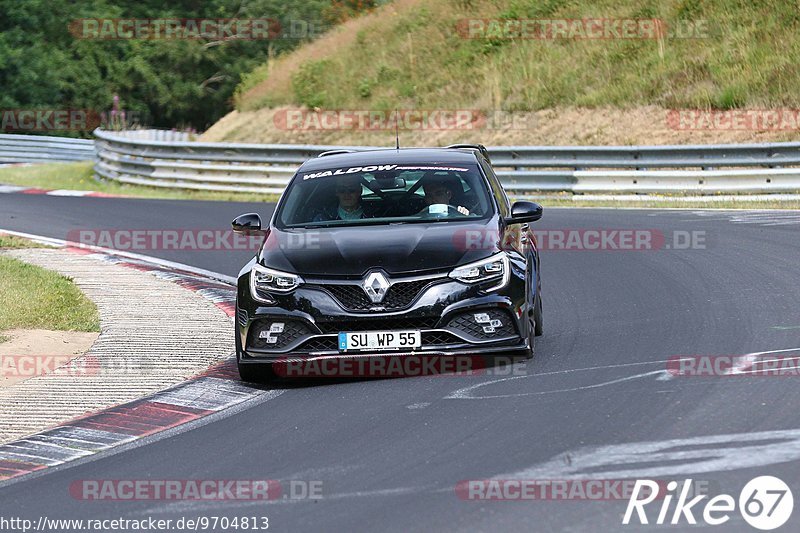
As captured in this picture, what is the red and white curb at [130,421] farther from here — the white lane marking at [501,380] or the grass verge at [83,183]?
the grass verge at [83,183]

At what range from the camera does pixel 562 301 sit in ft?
41.0

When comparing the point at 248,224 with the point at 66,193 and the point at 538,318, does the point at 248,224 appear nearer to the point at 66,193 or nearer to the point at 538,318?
the point at 538,318

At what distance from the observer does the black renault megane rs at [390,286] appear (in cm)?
898

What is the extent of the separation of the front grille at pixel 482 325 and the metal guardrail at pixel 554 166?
9010 mm

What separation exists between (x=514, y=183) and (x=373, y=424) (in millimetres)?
17348

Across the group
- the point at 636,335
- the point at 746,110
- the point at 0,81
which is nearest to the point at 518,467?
the point at 636,335

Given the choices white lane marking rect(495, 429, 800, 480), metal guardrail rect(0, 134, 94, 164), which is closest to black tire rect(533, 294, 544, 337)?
white lane marking rect(495, 429, 800, 480)

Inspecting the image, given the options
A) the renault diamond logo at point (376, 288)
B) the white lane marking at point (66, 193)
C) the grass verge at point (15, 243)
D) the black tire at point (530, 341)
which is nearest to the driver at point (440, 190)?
the black tire at point (530, 341)

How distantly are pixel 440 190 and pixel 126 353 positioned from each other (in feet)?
9.27

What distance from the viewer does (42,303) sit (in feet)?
42.5

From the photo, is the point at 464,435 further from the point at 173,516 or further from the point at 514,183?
the point at 514,183

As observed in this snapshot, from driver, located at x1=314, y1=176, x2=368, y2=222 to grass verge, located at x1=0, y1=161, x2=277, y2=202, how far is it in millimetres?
16456

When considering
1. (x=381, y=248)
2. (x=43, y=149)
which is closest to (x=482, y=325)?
(x=381, y=248)

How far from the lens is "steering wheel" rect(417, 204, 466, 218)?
1010 centimetres
